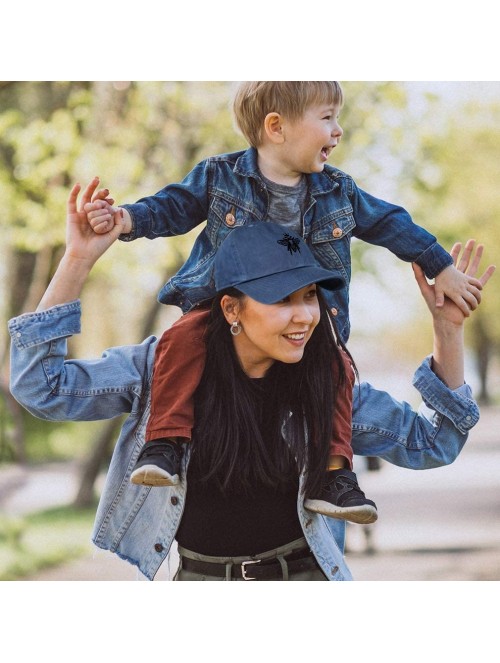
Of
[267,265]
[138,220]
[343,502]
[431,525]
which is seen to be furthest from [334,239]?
[431,525]

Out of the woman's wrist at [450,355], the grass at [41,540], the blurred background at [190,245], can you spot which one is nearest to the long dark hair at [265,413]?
the woman's wrist at [450,355]

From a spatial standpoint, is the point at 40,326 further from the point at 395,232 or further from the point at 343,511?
the point at 395,232

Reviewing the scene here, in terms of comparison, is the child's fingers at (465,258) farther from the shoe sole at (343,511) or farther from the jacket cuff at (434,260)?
the shoe sole at (343,511)

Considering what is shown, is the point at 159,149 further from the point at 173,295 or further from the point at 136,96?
the point at 173,295

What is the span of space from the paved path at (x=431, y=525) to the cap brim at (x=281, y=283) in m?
1.27

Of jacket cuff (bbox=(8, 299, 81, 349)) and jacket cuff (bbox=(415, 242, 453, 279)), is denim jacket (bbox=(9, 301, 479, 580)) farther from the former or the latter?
jacket cuff (bbox=(415, 242, 453, 279))

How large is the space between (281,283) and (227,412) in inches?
18.5

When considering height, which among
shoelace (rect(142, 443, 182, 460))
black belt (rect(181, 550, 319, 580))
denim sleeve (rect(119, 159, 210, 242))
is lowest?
black belt (rect(181, 550, 319, 580))

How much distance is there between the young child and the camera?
3104 mm

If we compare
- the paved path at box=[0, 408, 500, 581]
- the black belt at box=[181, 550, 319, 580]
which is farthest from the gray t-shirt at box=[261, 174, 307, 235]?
the paved path at box=[0, 408, 500, 581]

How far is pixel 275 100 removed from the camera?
322cm

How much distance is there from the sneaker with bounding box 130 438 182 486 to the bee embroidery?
75 cm

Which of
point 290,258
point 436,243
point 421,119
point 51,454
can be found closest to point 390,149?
point 421,119

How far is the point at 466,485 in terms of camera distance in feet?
13.0
